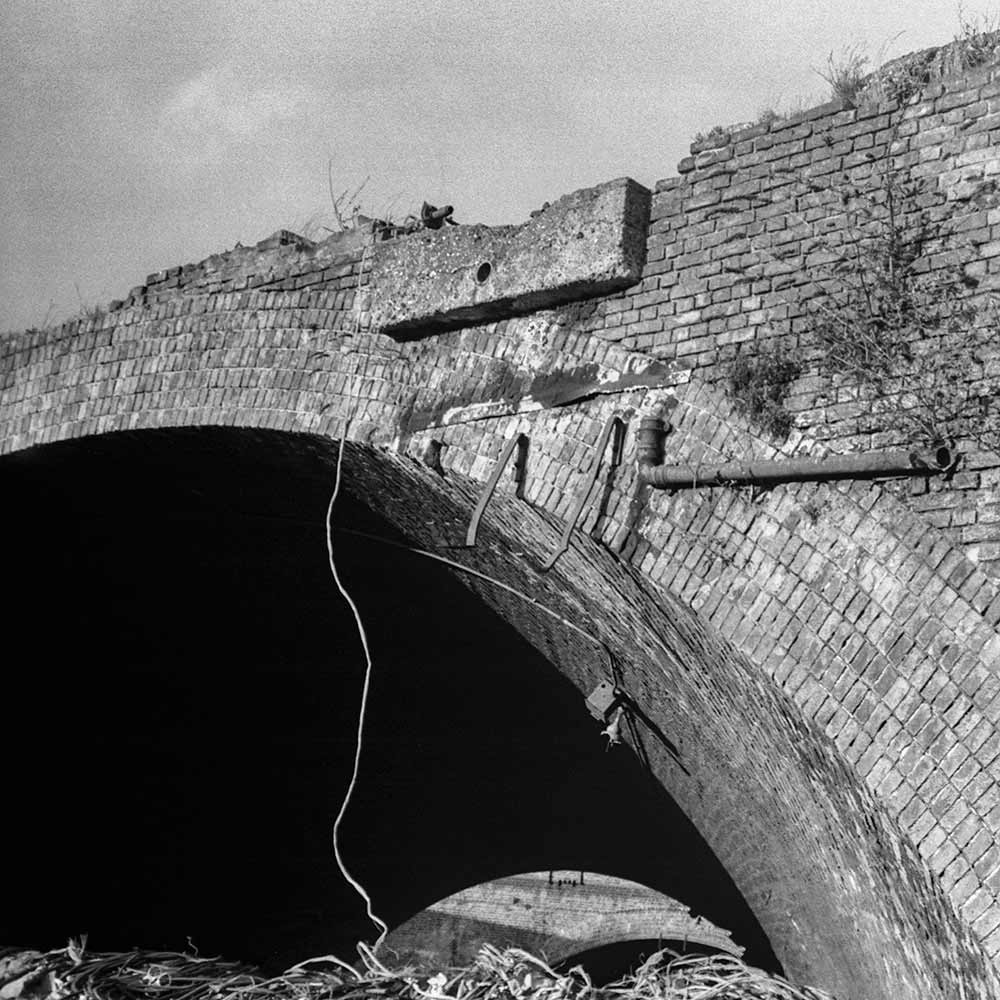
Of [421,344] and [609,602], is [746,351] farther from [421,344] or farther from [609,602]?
[421,344]

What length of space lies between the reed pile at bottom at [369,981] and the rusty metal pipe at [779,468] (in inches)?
69.7

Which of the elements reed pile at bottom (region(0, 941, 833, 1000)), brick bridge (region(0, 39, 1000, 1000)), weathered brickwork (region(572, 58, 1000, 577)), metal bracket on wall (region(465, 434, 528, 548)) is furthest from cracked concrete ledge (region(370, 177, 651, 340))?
reed pile at bottom (region(0, 941, 833, 1000))

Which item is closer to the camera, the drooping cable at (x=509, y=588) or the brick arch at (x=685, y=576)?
the brick arch at (x=685, y=576)

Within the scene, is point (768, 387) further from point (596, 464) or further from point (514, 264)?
point (514, 264)

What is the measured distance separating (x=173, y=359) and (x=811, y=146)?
3.67m

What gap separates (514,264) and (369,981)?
Answer: 320 centimetres

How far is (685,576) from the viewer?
5.11 meters

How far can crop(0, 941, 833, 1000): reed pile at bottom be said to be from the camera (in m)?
3.47

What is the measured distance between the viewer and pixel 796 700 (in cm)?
479

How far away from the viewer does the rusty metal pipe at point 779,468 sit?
4559 mm

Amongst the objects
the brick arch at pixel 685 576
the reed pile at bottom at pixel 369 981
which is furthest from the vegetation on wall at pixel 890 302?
the reed pile at bottom at pixel 369 981

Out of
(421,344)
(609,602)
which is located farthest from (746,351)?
(421,344)

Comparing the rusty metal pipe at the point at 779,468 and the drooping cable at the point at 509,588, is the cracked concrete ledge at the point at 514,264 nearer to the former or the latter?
the rusty metal pipe at the point at 779,468

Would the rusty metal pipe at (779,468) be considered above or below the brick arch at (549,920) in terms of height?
above
